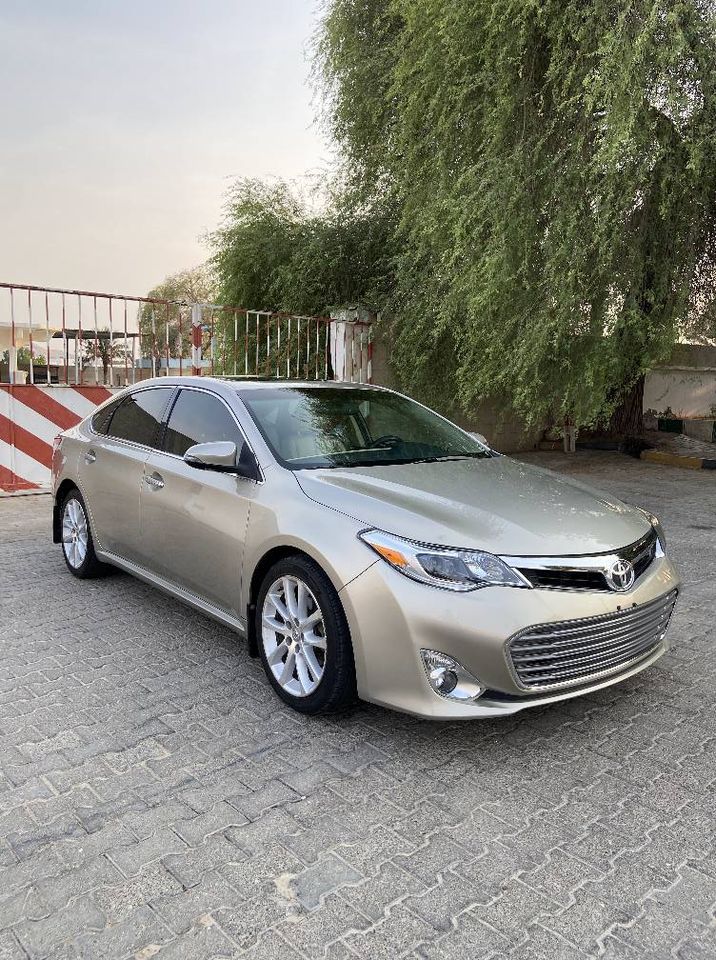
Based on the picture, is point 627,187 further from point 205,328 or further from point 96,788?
point 96,788

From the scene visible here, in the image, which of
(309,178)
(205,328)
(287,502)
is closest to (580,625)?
(287,502)

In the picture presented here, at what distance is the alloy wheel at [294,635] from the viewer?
3.12 metres

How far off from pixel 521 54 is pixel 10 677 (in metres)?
8.17

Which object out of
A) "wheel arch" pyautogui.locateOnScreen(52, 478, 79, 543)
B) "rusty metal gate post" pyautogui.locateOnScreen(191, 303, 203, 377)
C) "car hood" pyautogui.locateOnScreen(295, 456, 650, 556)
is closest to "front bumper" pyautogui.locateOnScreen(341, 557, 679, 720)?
"car hood" pyautogui.locateOnScreen(295, 456, 650, 556)

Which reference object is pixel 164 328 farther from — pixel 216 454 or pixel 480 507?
pixel 480 507

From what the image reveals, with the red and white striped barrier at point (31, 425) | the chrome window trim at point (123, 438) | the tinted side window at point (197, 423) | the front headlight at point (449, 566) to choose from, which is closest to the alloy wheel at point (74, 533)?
the chrome window trim at point (123, 438)

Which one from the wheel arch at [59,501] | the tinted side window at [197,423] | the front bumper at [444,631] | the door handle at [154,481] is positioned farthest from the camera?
the wheel arch at [59,501]

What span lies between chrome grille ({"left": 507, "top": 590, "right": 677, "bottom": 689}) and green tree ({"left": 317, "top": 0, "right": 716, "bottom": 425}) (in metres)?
5.64

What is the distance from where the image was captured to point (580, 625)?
111 inches

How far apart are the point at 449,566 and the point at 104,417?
316 centimetres

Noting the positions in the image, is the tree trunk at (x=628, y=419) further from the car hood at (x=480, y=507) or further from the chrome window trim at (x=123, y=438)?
the chrome window trim at (x=123, y=438)

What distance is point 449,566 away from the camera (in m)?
2.78

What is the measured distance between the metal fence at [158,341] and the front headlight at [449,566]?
13.9ft

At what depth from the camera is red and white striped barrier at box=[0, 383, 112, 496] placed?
7.82 m
